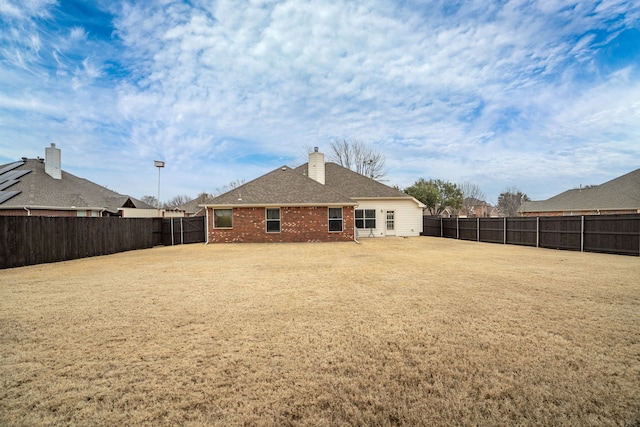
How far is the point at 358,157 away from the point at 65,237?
28606 mm

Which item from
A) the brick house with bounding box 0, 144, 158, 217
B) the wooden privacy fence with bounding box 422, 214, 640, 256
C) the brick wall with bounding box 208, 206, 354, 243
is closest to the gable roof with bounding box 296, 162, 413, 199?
the brick wall with bounding box 208, 206, 354, 243

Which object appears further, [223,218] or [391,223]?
[391,223]

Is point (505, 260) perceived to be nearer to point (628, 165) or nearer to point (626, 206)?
point (626, 206)

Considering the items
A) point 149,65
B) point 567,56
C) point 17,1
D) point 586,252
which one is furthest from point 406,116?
point 17,1

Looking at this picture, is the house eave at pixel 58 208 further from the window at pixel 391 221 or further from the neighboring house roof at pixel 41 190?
the window at pixel 391 221

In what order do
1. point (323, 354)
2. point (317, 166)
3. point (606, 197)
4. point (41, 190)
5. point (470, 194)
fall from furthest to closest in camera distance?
point (470, 194) → point (606, 197) → point (317, 166) → point (41, 190) → point (323, 354)

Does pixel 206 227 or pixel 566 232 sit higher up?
pixel 206 227

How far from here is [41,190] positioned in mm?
19188

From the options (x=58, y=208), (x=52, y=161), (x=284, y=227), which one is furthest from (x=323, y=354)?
(x=52, y=161)

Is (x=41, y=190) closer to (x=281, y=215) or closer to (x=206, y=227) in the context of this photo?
(x=206, y=227)

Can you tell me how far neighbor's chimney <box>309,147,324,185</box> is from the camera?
21.1 m

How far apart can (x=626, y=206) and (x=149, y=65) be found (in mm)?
33428

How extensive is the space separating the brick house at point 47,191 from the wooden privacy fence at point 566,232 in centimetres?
2714

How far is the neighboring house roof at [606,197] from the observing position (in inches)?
885
